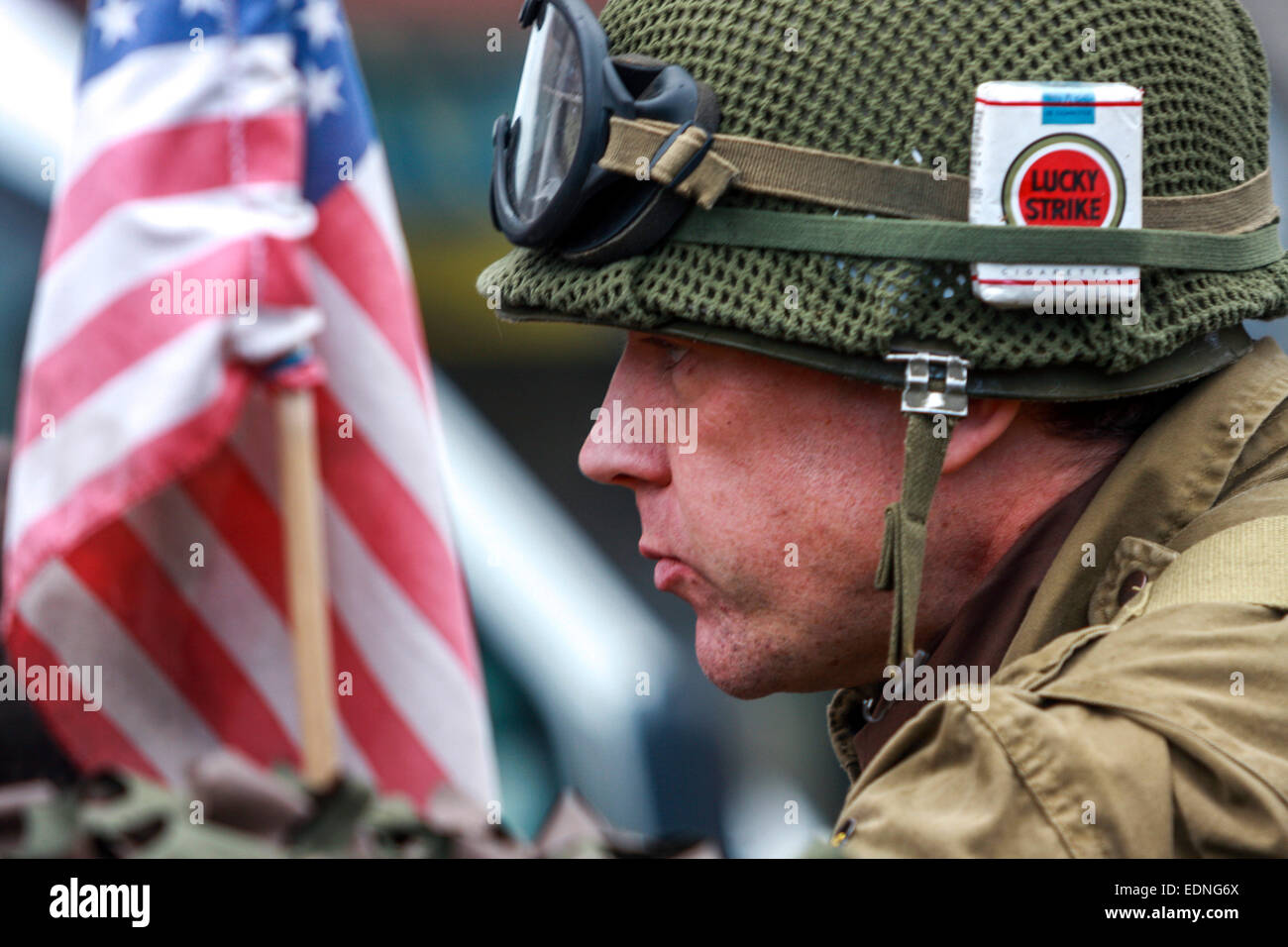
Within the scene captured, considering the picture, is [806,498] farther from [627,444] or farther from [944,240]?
[944,240]

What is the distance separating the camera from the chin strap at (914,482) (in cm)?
159

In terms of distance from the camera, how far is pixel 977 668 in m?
1.73

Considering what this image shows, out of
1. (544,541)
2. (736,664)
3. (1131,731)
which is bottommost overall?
(1131,731)

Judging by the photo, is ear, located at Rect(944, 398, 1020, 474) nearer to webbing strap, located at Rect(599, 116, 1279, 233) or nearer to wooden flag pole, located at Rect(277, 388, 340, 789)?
webbing strap, located at Rect(599, 116, 1279, 233)

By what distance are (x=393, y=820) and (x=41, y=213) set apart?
413cm

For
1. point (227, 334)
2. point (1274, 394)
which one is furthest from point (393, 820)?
point (227, 334)

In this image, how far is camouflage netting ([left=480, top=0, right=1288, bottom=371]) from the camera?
5.26ft

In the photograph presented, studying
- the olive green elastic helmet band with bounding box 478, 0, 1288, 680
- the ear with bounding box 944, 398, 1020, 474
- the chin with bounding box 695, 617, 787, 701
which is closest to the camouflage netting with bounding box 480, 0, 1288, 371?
the olive green elastic helmet band with bounding box 478, 0, 1288, 680

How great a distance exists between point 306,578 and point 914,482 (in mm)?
2174

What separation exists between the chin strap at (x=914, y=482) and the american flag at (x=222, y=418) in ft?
7.02

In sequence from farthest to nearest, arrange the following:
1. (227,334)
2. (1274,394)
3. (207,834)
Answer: (227,334)
(1274,394)
(207,834)

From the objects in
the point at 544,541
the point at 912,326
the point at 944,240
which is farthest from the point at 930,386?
the point at 544,541

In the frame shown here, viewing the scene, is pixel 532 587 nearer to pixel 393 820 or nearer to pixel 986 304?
pixel 986 304

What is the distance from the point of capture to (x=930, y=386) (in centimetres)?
160
